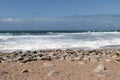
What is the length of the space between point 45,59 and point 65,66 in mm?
1528

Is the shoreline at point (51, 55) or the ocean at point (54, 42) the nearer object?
the shoreline at point (51, 55)

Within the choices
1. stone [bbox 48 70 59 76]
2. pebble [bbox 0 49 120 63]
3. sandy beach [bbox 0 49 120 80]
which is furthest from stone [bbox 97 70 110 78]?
pebble [bbox 0 49 120 63]

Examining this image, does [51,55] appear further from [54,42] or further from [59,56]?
[54,42]

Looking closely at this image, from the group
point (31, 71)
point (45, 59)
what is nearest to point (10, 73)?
point (31, 71)

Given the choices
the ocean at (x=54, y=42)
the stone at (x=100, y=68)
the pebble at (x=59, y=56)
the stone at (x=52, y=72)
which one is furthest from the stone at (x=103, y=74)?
the ocean at (x=54, y=42)

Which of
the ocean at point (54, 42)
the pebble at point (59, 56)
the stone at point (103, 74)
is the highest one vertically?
the pebble at point (59, 56)

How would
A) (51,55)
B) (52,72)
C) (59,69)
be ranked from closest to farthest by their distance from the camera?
(52,72)
(59,69)
(51,55)

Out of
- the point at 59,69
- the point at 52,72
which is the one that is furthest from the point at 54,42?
the point at 52,72

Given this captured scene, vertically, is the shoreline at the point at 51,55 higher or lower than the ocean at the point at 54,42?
higher

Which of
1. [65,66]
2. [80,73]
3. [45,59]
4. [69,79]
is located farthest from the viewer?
[45,59]

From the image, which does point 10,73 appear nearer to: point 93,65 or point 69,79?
point 69,79

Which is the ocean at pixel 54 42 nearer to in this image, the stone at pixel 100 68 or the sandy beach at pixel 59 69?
the sandy beach at pixel 59 69

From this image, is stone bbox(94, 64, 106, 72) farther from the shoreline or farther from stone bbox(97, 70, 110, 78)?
the shoreline

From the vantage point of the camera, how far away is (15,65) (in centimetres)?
979
